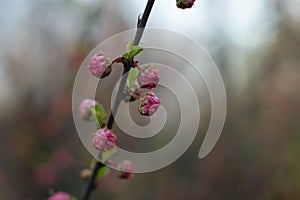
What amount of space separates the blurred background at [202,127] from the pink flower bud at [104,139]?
2.32 m

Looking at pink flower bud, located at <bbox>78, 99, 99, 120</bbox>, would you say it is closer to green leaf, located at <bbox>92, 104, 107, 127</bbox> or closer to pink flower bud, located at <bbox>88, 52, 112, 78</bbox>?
green leaf, located at <bbox>92, 104, 107, 127</bbox>

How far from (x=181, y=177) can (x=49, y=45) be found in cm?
157

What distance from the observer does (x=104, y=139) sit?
38.2 inches

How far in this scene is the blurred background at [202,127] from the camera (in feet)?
11.3

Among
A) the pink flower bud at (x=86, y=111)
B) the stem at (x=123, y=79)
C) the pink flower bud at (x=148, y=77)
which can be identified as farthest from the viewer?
the pink flower bud at (x=86, y=111)

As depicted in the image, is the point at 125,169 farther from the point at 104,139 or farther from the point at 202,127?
the point at 202,127

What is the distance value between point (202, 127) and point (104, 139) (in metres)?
3.07

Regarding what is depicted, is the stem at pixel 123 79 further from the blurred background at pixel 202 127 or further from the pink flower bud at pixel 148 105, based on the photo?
the blurred background at pixel 202 127

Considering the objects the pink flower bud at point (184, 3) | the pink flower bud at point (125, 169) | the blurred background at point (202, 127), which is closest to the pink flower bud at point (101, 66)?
the pink flower bud at point (184, 3)

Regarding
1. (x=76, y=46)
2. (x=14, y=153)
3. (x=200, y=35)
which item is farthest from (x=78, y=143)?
(x=200, y=35)

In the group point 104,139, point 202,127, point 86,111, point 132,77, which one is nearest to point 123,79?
point 132,77

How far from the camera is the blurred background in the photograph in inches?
136

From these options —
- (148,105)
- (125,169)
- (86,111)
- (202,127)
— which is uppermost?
(148,105)

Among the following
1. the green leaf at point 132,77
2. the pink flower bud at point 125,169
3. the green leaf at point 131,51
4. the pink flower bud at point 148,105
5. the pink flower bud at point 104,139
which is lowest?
the pink flower bud at point 125,169
